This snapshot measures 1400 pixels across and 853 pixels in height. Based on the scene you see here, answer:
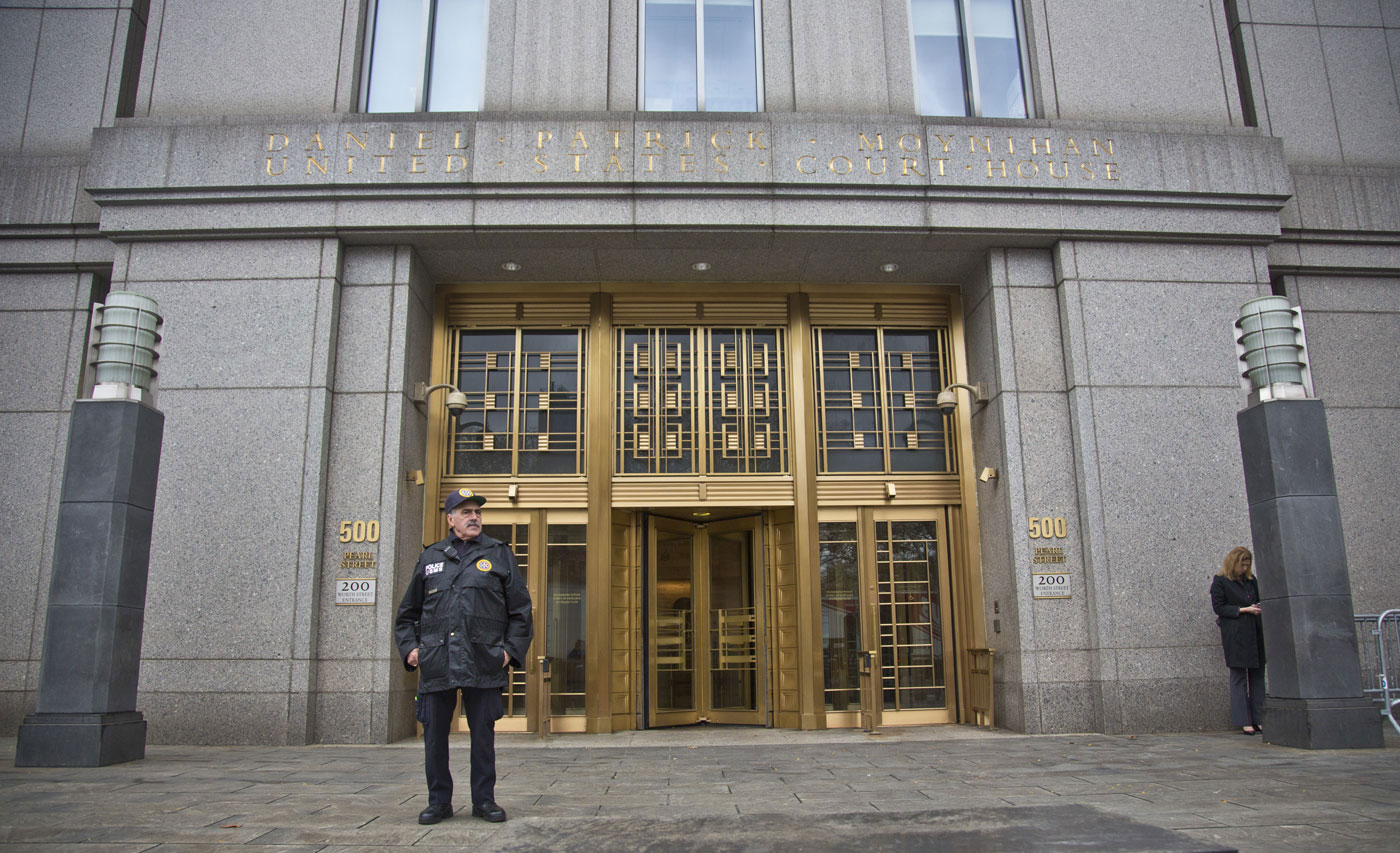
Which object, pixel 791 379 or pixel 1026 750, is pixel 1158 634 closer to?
pixel 1026 750

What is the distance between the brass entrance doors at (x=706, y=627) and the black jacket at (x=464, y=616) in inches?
248

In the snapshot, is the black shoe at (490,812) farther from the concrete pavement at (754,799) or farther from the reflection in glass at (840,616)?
the reflection in glass at (840,616)

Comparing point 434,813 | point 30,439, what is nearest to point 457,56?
point 30,439

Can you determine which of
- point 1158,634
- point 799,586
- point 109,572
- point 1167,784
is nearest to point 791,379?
point 799,586

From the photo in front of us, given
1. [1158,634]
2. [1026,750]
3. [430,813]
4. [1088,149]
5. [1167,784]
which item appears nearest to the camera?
[430,813]

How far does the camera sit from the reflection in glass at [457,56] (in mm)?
11719

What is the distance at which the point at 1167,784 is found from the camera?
655 cm

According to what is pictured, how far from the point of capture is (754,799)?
6.21 meters

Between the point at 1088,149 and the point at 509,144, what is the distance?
6650 mm

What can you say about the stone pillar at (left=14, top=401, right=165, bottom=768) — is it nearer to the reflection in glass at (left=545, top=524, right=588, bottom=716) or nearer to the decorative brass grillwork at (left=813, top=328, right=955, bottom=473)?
the reflection in glass at (left=545, top=524, right=588, bottom=716)

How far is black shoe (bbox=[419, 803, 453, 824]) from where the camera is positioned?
5.44 m

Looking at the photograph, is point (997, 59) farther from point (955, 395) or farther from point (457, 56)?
point (457, 56)

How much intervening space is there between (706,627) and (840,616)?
1.74 m

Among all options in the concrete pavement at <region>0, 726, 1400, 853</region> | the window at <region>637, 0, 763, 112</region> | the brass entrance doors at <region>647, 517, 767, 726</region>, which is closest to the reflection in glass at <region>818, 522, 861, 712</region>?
the brass entrance doors at <region>647, 517, 767, 726</region>
